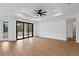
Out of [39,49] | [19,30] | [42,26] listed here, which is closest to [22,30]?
[19,30]

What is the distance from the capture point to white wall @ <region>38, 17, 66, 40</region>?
813 cm

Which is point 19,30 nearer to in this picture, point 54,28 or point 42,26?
point 42,26

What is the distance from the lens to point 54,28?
30.2 feet

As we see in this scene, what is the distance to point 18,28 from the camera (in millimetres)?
9008

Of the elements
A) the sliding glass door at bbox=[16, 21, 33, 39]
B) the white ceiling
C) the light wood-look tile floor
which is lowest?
the light wood-look tile floor

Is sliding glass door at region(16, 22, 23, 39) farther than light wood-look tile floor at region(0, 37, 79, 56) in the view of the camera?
Yes

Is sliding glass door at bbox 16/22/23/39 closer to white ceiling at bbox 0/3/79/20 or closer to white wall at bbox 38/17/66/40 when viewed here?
white ceiling at bbox 0/3/79/20

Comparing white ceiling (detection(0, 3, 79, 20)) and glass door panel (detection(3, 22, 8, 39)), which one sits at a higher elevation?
white ceiling (detection(0, 3, 79, 20))

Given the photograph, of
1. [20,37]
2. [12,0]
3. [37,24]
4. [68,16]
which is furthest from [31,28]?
[12,0]

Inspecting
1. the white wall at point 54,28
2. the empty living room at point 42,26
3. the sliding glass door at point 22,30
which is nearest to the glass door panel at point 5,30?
the empty living room at point 42,26

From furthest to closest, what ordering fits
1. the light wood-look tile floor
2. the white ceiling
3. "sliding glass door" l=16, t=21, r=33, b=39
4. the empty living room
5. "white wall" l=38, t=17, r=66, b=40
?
1. "sliding glass door" l=16, t=21, r=33, b=39
2. "white wall" l=38, t=17, r=66, b=40
3. the empty living room
4. the white ceiling
5. the light wood-look tile floor

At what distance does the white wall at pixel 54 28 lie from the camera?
8133 mm

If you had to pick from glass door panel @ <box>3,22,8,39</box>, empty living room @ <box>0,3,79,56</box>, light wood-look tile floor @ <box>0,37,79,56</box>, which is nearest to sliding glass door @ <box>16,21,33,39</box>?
empty living room @ <box>0,3,79,56</box>

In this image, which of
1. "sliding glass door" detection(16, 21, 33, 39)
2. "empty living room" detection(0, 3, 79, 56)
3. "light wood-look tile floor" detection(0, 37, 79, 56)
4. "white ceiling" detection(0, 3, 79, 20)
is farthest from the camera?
"sliding glass door" detection(16, 21, 33, 39)
